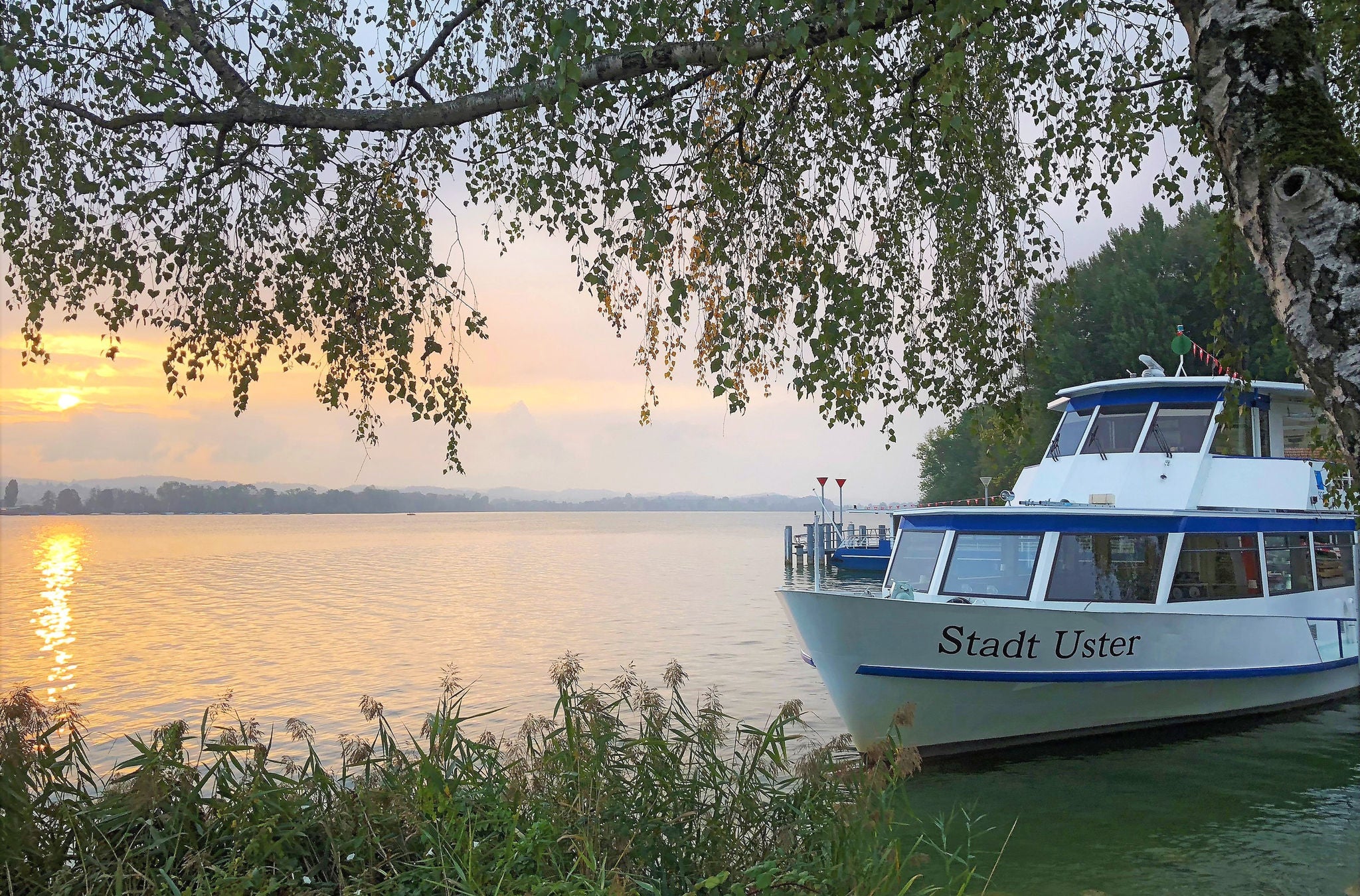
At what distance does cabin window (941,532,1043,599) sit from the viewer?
12.9 m

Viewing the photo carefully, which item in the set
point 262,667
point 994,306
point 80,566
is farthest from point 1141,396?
point 80,566

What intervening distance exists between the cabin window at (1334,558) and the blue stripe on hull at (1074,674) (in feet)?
5.82

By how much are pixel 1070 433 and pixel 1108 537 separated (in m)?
2.67

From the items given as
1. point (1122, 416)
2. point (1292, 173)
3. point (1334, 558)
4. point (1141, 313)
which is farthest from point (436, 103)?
point (1141, 313)

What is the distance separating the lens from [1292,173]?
3893 millimetres

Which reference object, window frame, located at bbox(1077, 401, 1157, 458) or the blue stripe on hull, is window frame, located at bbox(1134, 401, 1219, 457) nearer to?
window frame, located at bbox(1077, 401, 1157, 458)

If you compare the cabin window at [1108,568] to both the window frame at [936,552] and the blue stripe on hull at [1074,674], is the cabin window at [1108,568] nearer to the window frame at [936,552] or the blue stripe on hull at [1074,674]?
the blue stripe on hull at [1074,674]

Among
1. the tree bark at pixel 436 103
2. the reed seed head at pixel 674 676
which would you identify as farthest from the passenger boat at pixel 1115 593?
the tree bark at pixel 436 103

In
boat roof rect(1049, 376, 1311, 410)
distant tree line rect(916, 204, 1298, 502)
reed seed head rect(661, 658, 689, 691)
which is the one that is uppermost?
distant tree line rect(916, 204, 1298, 502)

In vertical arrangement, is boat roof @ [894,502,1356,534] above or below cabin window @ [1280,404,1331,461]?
below

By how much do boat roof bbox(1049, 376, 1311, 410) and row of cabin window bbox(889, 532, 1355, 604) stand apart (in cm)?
193


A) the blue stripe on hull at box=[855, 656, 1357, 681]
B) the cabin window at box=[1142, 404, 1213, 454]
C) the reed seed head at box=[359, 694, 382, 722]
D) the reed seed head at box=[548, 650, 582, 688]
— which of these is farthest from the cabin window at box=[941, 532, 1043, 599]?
the reed seed head at box=[359, 694, 382, 722]

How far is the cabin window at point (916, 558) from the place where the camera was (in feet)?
44.1

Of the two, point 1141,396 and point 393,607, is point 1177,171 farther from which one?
point 393,607
